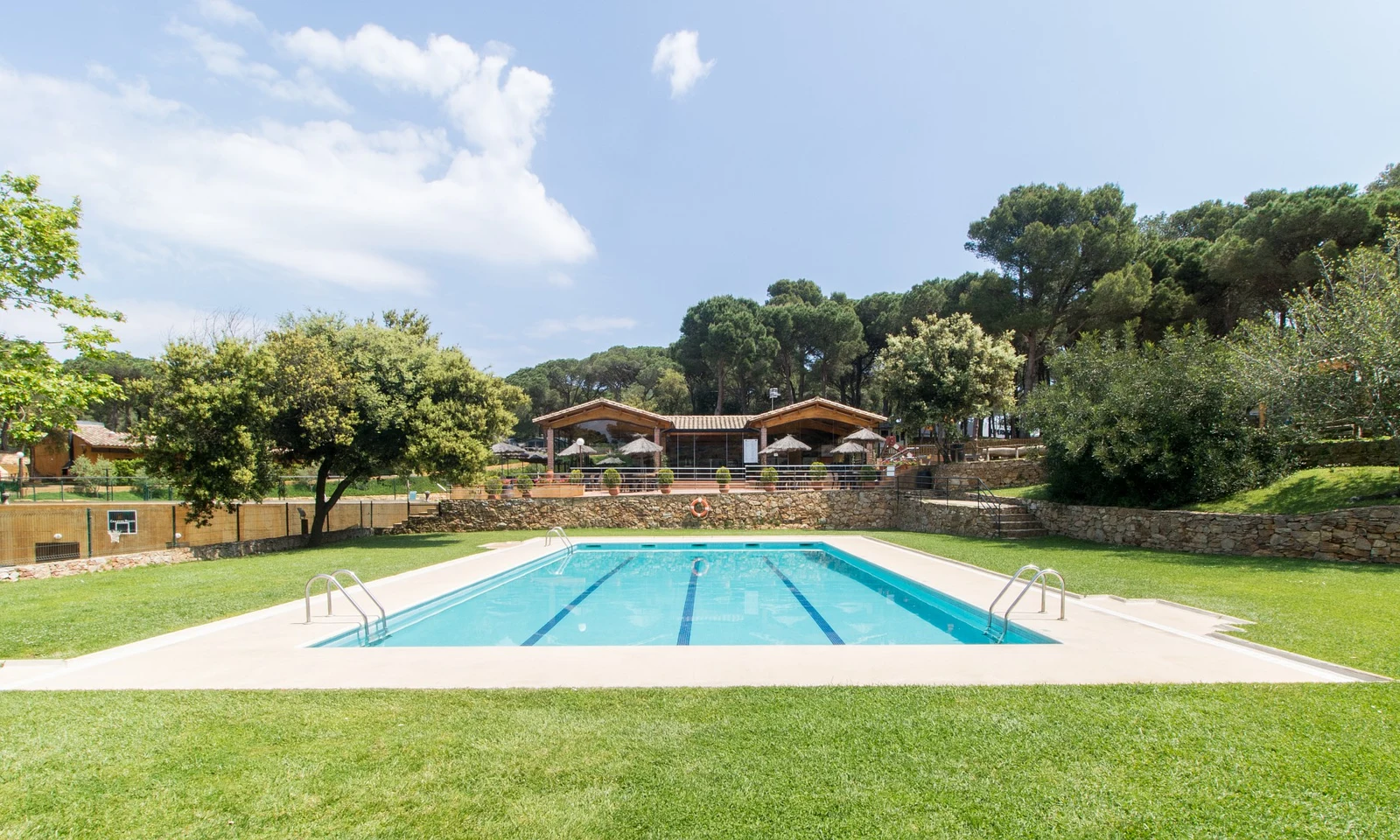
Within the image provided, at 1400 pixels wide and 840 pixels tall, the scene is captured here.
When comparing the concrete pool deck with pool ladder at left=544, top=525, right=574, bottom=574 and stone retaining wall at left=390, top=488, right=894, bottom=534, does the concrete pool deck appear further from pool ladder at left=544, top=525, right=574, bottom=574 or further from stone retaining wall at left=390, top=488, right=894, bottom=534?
stone retaining wall at left=390, top=488, right=894, bottom=534

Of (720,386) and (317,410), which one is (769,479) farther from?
(720,386)

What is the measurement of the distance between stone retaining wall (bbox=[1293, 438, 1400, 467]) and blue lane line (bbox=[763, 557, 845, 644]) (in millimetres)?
11284

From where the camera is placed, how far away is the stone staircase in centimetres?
1570

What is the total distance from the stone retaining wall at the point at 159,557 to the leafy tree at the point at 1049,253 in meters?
28.5

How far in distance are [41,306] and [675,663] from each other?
13.5 m

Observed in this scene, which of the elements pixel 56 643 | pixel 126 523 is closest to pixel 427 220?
pixel 126 523

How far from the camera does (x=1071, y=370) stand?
55.4 ft

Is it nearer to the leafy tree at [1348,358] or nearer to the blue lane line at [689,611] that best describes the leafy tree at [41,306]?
the blue lane line at [689,611]

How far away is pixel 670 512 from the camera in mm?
21109

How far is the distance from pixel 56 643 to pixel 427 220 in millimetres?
12783

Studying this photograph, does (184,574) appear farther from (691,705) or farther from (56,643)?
(691,705)

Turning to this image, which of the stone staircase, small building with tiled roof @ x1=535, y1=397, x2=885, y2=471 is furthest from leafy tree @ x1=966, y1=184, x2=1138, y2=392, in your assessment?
the stone staircase

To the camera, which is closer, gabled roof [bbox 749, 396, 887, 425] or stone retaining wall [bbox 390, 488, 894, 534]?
stone retaining wall [bbox 390, 488, 894, 534]

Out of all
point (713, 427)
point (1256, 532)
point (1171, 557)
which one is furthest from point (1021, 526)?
point (713, 427)
